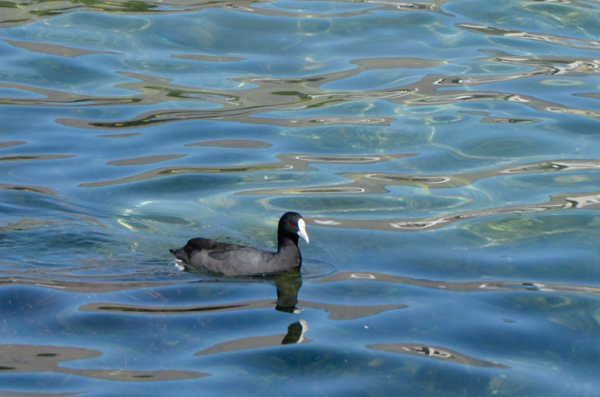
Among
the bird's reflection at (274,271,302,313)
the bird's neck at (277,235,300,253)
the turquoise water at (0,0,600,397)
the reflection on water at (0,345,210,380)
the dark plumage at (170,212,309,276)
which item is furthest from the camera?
the bird's neck at (277,235,300,253)

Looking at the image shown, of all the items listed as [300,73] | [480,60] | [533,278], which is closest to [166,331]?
[533,278]

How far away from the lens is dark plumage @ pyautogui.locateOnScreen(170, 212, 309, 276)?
375 inches

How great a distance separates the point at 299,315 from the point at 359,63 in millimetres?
9906

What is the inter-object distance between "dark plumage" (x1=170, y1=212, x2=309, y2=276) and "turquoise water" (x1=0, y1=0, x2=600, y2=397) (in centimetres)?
16

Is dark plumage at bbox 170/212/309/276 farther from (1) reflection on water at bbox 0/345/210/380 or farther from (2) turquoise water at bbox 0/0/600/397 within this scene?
(1) reflection on water at bbox 0/345/210/380

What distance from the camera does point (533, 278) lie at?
9.42m

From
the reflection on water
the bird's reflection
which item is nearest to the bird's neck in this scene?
the bird's reflection

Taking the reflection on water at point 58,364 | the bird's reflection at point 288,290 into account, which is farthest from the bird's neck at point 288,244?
the reflection on water at point 58,364

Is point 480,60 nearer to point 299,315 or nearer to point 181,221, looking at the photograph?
point 181,221

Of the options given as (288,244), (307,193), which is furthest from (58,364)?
(307,193)

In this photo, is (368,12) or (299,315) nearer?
(299,315)

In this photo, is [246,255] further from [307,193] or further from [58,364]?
[58,364]

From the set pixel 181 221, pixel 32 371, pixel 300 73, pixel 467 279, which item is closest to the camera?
pixel 32 371

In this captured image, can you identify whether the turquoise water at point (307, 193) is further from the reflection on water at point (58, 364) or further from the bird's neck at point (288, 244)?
the bird's neck at point (288, 244)
